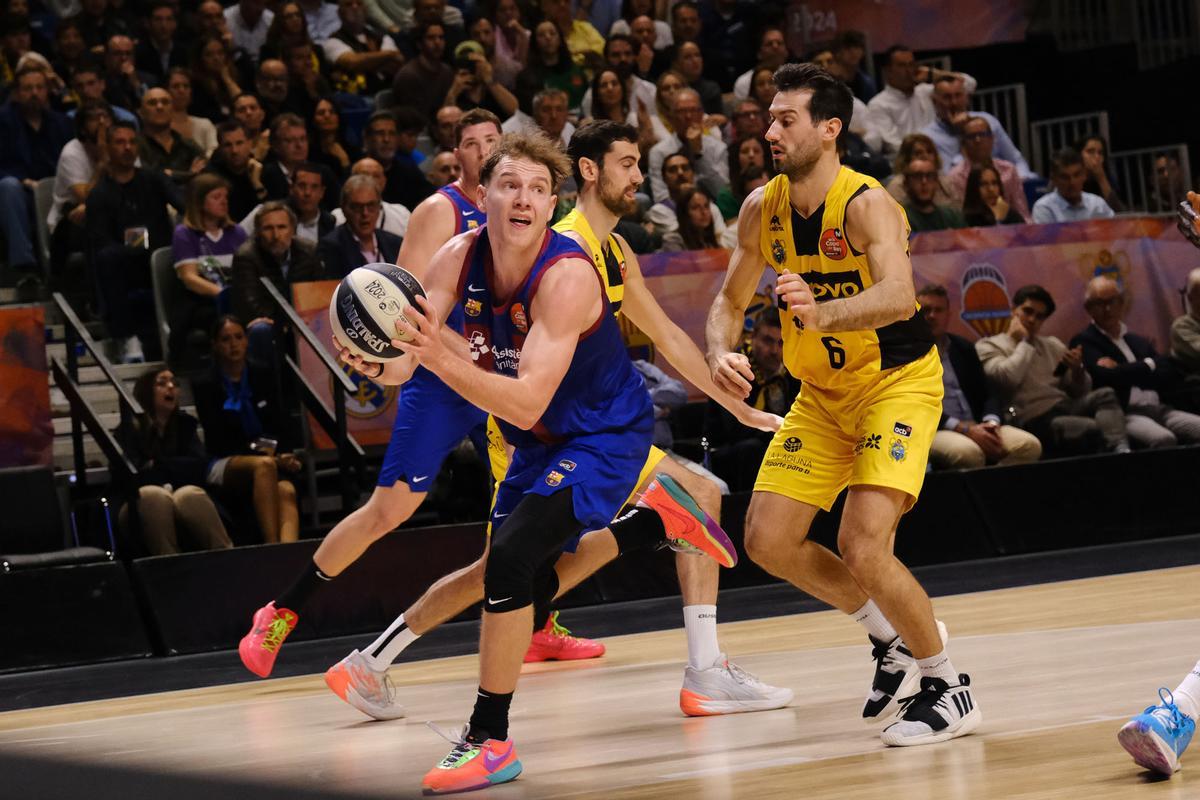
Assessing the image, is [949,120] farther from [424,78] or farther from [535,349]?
[535,349]

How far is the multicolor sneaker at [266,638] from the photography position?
636cm

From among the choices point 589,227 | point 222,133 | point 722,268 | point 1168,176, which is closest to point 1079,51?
point 1168,176

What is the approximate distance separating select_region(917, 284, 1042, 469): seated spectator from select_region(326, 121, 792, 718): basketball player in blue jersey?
Answer: 3.88m

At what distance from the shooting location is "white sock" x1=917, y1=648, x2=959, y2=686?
479cm

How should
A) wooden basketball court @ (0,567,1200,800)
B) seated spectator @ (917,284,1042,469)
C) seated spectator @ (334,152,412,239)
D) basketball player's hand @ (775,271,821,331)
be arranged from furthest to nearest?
seated spectator @ (334,152,412,239)
seated spectator @ (917,284,1042,469)
basketball player's hand @ (775,271,821,331)
wooden basketball court @ (0,567,1200,800)

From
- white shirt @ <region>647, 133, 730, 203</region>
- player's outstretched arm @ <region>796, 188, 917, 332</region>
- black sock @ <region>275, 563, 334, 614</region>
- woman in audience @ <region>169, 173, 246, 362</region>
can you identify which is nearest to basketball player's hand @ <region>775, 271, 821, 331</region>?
player's outstretched arm @ <region>796, 188, 917, 332</region>

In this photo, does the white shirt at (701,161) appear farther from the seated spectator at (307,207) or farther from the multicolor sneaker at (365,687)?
the multicolor sneaker at (365,687)

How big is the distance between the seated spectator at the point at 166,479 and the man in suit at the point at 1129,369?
4988 millimetres

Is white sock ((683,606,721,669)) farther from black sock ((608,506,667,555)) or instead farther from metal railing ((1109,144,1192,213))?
metal railing ((1109,144,1192,213))

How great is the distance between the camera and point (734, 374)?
4.97 m

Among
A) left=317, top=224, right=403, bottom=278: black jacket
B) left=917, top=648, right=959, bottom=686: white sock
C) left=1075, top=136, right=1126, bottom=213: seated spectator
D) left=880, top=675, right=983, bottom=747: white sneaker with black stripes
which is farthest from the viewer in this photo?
left=1075, top=136, right=1126, bottom=213: seated spectator

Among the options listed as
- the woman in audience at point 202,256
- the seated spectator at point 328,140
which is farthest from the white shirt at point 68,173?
the seated spectator at point 328,140

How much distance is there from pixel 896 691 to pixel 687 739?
61cm

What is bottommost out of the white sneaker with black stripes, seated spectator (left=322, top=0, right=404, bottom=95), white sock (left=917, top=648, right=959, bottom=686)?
the white sneaker with black stripes
